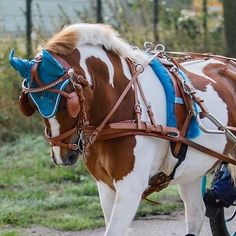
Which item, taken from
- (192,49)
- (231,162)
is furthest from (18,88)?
(231,162)

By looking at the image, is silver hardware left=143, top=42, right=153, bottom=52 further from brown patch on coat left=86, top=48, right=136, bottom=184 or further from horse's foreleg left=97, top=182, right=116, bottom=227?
horse's foreleg left=97, top=182, right=116, bottom=227

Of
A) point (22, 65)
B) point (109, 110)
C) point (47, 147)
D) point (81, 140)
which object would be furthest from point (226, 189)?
point (47, 147)

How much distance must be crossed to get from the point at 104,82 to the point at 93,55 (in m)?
0.17

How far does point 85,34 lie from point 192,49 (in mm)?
7833

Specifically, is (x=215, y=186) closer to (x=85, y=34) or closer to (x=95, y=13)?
(x=85, y=34)

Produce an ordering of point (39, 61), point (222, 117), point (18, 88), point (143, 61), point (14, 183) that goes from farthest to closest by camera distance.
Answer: point (18, 88), point (14, 183), point (222, 117), point (143, 61), point (39, 61)

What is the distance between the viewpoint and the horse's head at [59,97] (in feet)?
13.5

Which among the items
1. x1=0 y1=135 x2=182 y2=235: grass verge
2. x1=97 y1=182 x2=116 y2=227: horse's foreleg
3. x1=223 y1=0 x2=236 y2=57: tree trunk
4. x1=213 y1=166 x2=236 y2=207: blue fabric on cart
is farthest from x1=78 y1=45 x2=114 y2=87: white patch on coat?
x1=223 y1=0 x2=236 y2=57: tree trunk

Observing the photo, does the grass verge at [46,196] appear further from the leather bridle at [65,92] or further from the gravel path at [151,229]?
the leather bridle at [65,92]

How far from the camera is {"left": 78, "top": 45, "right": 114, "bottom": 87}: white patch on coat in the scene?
168 inches

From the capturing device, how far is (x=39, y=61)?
415 cm

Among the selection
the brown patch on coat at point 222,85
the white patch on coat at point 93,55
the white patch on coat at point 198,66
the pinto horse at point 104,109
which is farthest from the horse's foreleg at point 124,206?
the white patch on coat at point 198,66

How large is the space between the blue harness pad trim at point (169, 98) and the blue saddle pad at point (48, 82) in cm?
74

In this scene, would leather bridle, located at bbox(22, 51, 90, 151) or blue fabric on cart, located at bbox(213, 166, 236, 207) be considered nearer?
leather bridle, located at bbox(22, 51, 90, 151)
